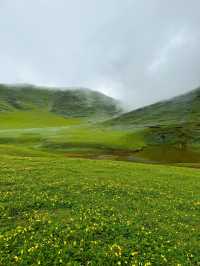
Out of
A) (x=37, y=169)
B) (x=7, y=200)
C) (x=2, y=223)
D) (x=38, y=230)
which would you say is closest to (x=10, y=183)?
(x=7, y=200)

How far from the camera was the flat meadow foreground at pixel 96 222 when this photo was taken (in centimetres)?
1581

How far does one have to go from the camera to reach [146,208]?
79.2 ft

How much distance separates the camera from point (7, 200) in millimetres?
25312

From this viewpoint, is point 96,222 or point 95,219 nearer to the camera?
point 96,222

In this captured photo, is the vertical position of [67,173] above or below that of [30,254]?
above

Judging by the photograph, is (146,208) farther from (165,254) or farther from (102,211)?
(165,254)

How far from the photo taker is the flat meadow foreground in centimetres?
1581

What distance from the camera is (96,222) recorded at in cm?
2012

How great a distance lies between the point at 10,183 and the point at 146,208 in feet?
51.0

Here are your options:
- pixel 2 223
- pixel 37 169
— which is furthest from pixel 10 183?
pixel 2 223

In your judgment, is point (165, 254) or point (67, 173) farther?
point (67, 173)

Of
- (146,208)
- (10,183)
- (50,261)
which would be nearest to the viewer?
(50,261)

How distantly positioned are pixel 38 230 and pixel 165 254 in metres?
8.07

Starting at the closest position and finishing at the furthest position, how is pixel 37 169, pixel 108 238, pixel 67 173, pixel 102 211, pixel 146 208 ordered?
pixel 108 238, pixel 102 211, pixel 146 208, pixel 67 173, pixel 37 169
